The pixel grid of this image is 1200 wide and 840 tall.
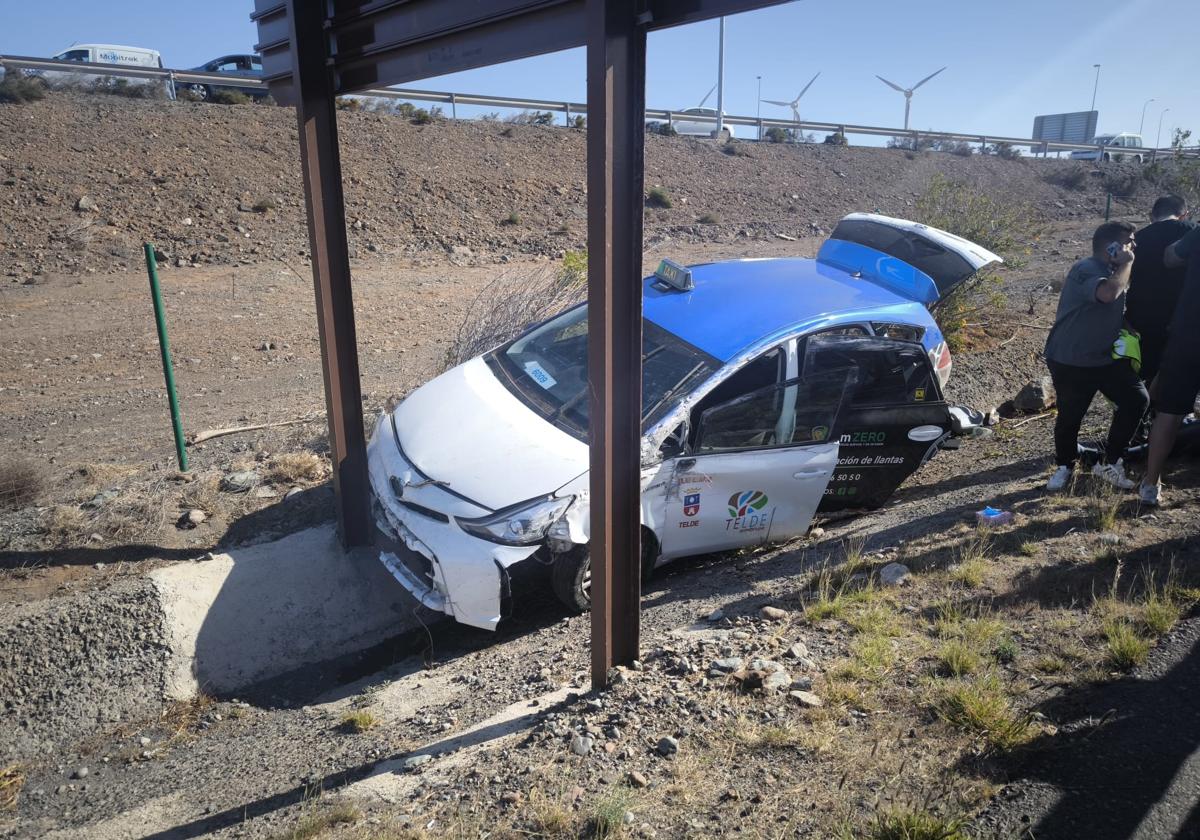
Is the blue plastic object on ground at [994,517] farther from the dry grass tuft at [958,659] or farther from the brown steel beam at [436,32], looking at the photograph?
the brown steel beam at [436,32]

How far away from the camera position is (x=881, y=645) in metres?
3.64

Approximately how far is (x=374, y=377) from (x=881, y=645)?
7.14 m

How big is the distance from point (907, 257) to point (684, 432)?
2918mm

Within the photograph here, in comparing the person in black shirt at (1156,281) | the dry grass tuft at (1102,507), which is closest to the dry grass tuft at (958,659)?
the dry grass tuft at (1102,507)

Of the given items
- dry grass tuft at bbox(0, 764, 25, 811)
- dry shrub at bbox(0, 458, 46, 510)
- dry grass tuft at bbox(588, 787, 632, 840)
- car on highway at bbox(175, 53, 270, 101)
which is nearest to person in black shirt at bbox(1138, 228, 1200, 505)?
dry grass tuft at bbox(588, 787, 632, 840)

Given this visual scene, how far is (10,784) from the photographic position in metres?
3.62

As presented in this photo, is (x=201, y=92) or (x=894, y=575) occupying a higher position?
(x=201, y=92)

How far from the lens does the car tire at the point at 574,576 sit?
4352 millimetres

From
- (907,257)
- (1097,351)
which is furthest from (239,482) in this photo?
(1097,351)

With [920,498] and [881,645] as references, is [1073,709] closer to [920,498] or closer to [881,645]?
[881,645]

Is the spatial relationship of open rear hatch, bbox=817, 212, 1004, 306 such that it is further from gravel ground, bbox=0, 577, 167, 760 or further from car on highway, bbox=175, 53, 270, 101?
car on highway, bbox=175, 53, 270, 101

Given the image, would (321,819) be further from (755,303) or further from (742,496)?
(755,303)

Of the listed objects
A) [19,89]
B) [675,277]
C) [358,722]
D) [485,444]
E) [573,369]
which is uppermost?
[19,89]

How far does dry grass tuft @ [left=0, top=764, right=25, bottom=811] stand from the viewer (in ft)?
11.6
